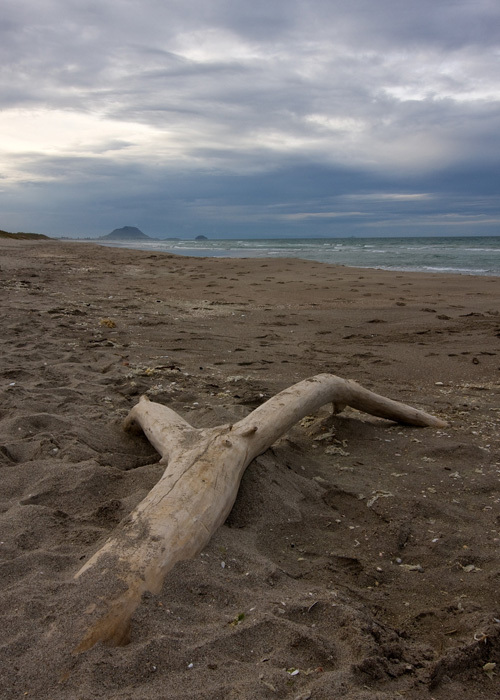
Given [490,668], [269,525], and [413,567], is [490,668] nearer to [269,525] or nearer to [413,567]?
[413,567]

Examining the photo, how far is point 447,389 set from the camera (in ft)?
16.5

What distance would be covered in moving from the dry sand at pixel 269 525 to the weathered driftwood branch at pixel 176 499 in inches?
2.7

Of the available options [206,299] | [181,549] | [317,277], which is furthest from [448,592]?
[317,277]

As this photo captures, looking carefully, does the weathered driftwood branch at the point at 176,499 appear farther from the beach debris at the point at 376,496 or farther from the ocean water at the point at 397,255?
the ocean water at the point at 397,255

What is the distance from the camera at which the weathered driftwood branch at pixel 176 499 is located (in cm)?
183

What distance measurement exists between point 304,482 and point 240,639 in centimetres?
141

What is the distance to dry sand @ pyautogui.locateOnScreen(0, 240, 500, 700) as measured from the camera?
5.41 feet

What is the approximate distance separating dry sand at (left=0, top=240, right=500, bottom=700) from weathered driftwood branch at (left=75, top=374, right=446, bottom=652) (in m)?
0.07

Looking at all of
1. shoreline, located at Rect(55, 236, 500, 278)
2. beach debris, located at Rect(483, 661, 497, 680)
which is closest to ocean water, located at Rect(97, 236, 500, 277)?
shoreline, located at Rect(55, 236, 500, 278)

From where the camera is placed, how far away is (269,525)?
104 inches

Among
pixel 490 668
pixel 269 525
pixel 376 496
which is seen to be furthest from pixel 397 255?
pixel 490 668

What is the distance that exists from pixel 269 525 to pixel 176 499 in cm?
54

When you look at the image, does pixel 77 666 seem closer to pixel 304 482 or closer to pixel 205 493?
pixel 205 493

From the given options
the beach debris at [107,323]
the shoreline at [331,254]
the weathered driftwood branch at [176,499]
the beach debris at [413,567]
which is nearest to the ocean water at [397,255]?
the shoreline at [331,254]
